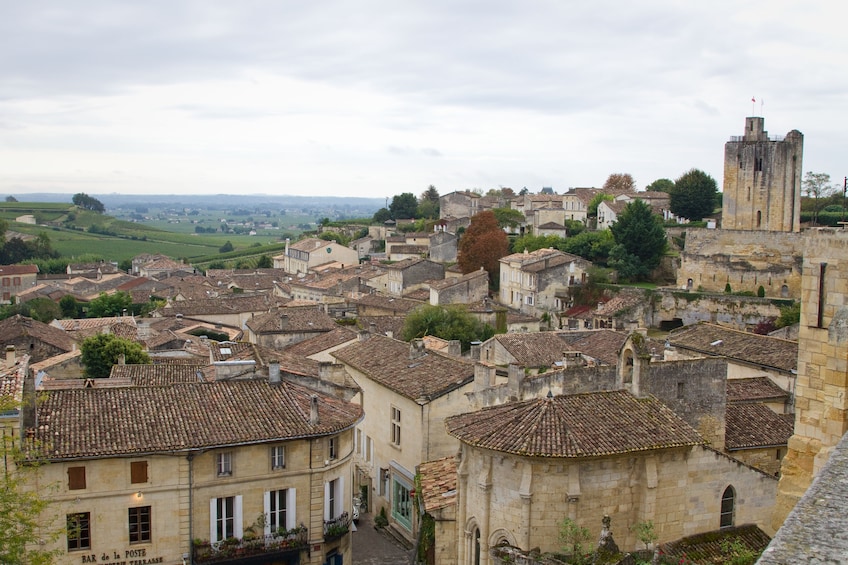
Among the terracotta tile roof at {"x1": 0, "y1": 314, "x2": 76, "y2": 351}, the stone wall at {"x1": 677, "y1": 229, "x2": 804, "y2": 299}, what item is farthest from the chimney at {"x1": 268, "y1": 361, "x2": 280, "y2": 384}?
the stone wall at {"x1": 677, "y1": 229, "x2": 804, "y2": 299}

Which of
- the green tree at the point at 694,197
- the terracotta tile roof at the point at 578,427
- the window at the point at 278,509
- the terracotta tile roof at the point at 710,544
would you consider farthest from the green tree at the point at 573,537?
the green tree at the point at 694,197

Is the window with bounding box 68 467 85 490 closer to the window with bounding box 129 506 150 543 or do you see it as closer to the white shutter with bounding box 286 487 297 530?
the window with bounding box 129 506 150 543

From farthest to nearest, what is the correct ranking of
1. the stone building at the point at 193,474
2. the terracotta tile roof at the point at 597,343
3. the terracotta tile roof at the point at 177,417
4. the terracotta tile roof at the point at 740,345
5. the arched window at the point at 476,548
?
the terracotta tile roof at the point at 597,343 < the terracotta tile roof at the point at 740,345 < the terracotta tile roof at the point at 177,417 < the stone building at the point at 193,474 < the arched window at the point at 476,548

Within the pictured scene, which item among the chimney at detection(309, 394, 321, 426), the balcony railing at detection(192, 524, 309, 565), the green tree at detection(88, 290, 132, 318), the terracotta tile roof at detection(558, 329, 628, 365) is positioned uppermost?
the chimney at detection(309, 394, 321, 426)

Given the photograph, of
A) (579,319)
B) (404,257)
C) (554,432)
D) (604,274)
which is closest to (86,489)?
(554,432)

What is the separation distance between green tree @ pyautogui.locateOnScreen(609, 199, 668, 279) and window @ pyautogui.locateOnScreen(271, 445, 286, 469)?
56962 mm

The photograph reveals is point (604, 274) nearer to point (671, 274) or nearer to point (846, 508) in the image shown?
point (671, 274)

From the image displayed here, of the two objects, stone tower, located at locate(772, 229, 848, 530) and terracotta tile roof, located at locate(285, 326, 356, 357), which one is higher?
stone tower, located at locate(772, 229, 848, 530)

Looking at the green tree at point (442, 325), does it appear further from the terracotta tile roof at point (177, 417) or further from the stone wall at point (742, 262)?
the terracotta tile roof at point (177, 417)

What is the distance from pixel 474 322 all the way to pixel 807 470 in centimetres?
4530

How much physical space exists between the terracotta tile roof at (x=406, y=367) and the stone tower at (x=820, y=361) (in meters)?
17.8

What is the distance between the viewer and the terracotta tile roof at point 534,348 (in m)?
44.0

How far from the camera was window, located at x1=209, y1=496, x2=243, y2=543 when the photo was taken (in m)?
25.2

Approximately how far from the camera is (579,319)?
68.2 metres
